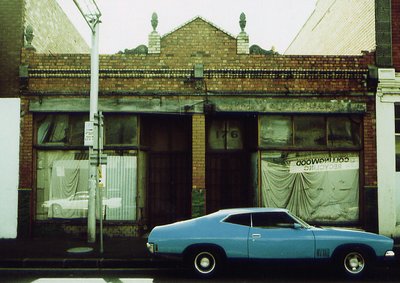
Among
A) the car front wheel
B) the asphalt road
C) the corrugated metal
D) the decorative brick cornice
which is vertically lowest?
the asphalt road

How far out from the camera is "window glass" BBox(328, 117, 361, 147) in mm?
12547

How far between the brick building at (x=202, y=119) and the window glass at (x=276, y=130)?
3cm

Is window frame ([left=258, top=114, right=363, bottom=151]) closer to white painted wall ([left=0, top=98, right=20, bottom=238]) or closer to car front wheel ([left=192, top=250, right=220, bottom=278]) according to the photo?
car front wheel ([left=192, top=250, right=220, bottom=278])

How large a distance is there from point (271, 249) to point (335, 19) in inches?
464

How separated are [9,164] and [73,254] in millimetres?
4047

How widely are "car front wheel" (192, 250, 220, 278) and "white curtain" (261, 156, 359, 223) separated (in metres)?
4.64

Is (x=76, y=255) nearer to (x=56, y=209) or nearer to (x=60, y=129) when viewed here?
(x=56, y=209)

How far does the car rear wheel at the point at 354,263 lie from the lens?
7988mm

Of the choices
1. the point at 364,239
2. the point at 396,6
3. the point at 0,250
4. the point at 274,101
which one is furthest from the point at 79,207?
the point at 396,6

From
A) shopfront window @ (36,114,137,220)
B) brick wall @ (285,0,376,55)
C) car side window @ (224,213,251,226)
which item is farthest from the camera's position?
brick wall @ (285,0,376,55)

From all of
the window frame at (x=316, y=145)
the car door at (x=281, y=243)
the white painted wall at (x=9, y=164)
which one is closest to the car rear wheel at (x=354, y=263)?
the car door at (x=281, y=243)

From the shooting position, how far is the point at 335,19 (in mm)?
16547

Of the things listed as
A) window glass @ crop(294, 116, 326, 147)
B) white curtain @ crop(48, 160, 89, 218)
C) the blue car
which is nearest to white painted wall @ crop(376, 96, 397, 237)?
window glass @ crop(294, 116, 326, 147)

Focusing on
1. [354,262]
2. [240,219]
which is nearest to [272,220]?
[240,219]
